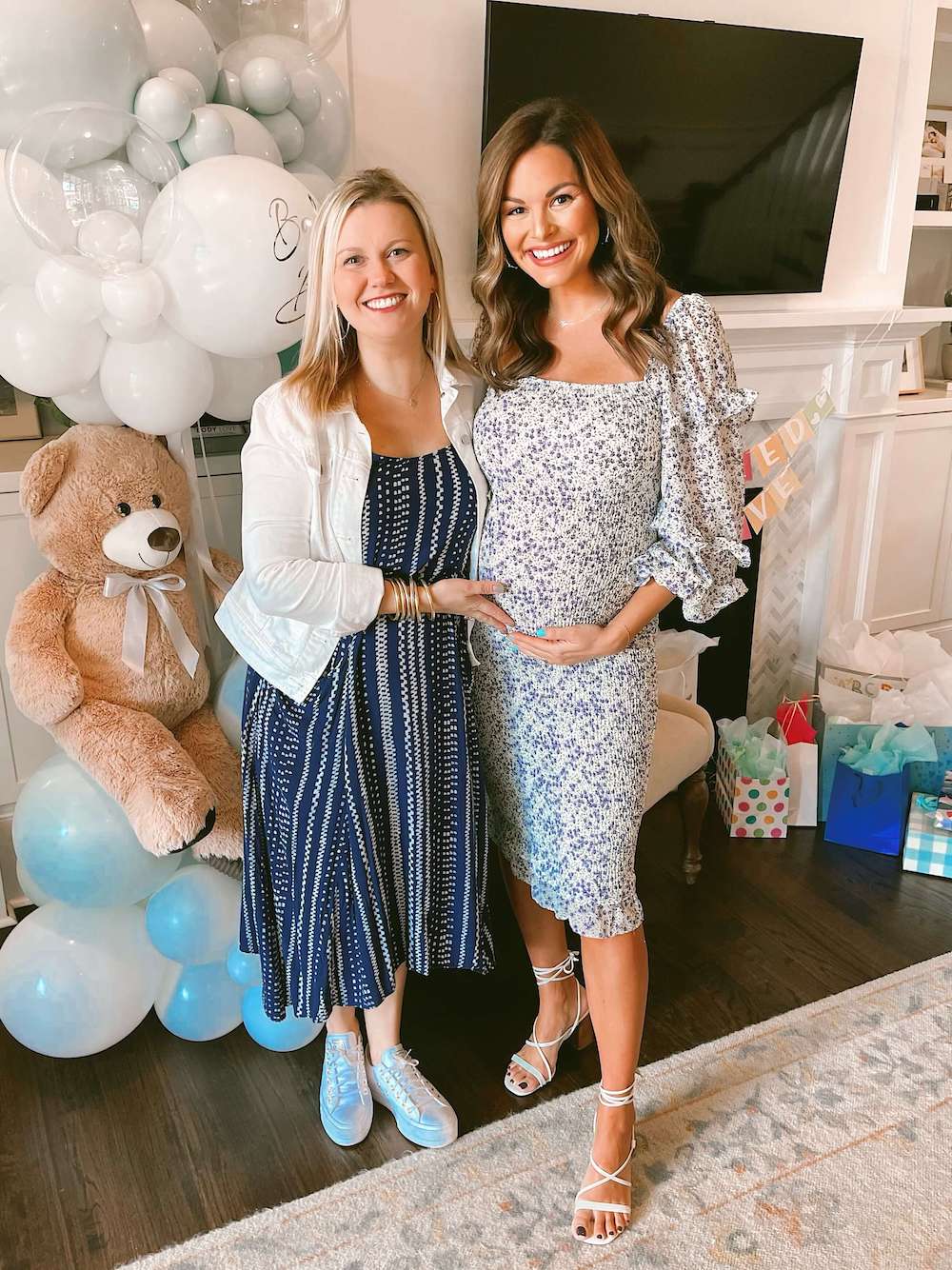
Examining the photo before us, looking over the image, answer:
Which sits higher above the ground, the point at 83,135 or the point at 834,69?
the point at 834,69

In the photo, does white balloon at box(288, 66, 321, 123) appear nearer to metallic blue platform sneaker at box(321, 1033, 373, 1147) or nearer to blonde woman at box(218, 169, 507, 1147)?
blonde woman at box(218, 169, 507, 1147)

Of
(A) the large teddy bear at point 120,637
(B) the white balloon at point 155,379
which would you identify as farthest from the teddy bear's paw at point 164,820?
(B) the white balloon at point 155,379

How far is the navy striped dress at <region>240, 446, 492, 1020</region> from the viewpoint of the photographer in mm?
1540

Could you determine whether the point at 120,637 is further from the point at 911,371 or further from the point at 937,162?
the point at 937,162

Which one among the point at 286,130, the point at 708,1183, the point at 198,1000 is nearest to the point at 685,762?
the point at 708,1183

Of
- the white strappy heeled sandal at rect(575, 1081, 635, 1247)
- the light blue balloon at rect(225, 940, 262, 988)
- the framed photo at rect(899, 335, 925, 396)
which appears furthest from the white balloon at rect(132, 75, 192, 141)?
the framed photo at rect(899, 335, 925, 396)

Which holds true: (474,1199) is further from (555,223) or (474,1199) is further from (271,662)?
(555,223)

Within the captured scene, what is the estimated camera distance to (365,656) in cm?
155

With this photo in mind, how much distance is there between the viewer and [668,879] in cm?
243

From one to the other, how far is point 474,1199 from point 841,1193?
1.77ft

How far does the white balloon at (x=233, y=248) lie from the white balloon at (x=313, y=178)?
0.18 metres

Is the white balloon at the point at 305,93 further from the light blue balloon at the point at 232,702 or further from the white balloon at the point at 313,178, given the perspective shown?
the light blue balloon at the point at 232,702

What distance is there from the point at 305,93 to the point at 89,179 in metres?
0.43

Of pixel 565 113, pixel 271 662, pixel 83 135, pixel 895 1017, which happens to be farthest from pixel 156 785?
pixel 895 1017
